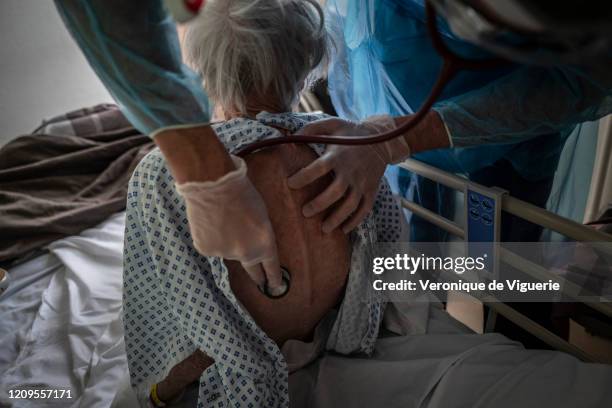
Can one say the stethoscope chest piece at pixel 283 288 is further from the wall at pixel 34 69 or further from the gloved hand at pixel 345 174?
the wall at pixel 34 69

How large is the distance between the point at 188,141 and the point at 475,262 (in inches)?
29.9

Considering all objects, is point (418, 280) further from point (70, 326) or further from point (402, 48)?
point (70, 326)

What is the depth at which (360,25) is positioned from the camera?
1217 millimetres

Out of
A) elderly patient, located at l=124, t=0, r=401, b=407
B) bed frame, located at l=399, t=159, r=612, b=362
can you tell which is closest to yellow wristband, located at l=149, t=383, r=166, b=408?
elderly patient, located at l=124, t=0, r=401, b=407

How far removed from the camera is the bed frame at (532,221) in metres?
0.83

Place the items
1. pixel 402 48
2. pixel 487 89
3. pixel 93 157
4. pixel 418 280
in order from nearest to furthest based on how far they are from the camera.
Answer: pixel 487 89 < pixel 402 48 < pixel 418 280 < pixel 93 157

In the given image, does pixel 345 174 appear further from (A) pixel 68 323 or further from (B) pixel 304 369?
(A) pixel 68 323

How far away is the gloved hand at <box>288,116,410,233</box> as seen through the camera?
0.89 metres

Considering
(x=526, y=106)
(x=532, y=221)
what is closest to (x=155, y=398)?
(x=532, y=221)

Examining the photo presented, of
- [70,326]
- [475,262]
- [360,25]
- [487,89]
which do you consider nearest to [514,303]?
[475,262]

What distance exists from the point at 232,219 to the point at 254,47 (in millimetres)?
358

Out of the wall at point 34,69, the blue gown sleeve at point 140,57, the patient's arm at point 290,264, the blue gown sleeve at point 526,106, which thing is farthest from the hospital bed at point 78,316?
the wall at point 34,69

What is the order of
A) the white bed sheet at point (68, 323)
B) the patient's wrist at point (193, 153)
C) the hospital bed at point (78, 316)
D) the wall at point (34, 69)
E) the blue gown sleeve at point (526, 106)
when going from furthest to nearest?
1. the wall at point (34, 69)
2. the white bed sheet at point (68, 323)
3. the hospital bed at point (78, 316)
4. the blue gown sleeve at point (526, 106)
5. the patient's wrist at point (193, 153)

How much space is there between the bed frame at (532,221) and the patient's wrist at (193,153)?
585 mm
